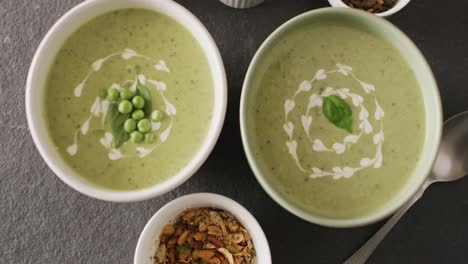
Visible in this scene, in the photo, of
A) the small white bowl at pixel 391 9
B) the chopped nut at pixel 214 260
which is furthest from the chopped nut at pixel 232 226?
the small white bowl at pixel 391 9

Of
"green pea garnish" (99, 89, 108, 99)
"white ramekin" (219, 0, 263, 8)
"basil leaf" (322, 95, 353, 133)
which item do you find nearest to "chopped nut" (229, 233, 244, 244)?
"basil leaf" (322, 95, 353, 133)

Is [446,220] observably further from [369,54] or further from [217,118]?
[217,118]

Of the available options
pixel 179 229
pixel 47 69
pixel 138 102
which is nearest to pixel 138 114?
pixel 138 102

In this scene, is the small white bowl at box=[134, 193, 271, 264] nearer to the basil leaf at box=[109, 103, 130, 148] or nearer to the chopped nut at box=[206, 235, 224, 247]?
the chopped nut at box=[206, 235, 224, 247]

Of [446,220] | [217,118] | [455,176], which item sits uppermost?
[217,118]

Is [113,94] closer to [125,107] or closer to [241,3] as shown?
[125,107]

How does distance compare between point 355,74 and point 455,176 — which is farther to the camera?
point 455,176

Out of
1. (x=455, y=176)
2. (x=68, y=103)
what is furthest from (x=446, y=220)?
(x=68, y=103)
